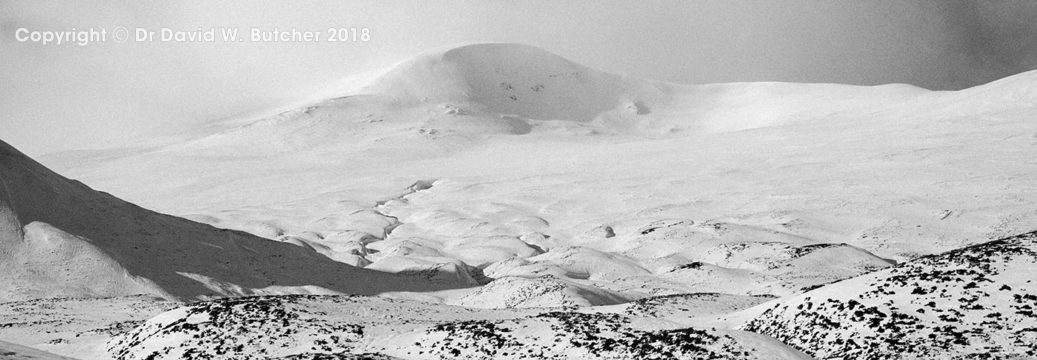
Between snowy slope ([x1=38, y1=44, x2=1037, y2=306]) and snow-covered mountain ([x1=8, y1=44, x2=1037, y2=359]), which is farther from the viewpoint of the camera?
snowy slope ([x1=38, y1=44, x2=1037, y2=306])

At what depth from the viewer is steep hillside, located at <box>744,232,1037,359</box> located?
20297 mm

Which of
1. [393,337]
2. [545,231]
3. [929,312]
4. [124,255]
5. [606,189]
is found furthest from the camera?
[606,189]

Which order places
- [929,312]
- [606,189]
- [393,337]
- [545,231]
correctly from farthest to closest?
[606,189]
[545,231]
[393,337]
[929,312]

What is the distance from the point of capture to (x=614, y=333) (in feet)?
74.0

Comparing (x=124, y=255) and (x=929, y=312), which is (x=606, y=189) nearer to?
(x=124, y=255)

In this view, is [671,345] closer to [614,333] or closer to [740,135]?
[614,333]

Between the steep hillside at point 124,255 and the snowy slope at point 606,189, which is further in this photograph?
the snowy slope at point 606,189

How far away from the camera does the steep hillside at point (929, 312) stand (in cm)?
2030

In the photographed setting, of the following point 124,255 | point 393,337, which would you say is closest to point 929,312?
point 393,337

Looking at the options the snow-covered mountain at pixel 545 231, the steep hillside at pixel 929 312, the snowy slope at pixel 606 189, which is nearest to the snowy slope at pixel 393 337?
the snow-covered mountain at pixel 545 231

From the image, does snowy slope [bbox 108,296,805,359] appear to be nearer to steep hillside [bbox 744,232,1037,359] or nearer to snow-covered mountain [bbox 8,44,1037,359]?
snow-covered mountain [bbox 8,44,1037,359]

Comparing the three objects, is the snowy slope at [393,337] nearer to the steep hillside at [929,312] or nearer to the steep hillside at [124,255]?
the steep hillside at [929,312]

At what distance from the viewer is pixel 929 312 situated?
21.8 metres

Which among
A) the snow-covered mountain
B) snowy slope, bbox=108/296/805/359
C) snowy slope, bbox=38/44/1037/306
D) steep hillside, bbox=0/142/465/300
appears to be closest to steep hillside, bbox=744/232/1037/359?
the snow-covered mountain
